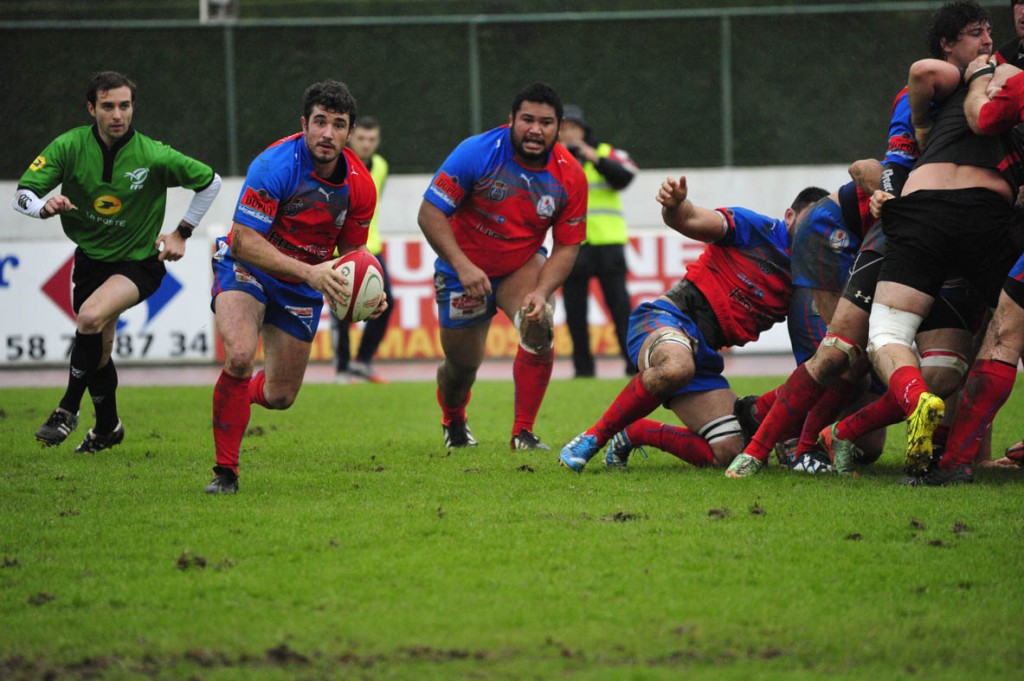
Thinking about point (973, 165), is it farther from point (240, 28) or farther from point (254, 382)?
point (240, 28)

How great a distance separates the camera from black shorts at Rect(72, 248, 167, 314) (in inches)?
335

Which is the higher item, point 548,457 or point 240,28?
point 240,28

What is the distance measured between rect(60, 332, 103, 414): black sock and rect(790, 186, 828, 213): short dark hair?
424cm

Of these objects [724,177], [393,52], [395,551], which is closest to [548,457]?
[395,551]

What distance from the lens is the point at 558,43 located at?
18.6 meters

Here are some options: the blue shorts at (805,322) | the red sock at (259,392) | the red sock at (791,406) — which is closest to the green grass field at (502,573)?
the red sock at (791,406)

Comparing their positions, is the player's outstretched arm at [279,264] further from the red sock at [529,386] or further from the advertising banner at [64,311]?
the advertising banner at [64,311]

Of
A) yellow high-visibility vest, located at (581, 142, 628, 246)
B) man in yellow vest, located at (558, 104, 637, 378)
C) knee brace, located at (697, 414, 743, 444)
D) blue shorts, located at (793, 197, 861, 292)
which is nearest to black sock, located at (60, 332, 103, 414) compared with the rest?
knee brace, located at (697, 414, 743, 444)

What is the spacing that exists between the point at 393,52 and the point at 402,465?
11824mm

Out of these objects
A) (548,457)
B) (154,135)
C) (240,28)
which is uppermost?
(240,28)

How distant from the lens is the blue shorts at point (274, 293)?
23.0 ft

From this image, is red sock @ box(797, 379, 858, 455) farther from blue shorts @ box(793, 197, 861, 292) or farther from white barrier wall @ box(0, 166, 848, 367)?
white barrier wall @ box(0, 166, 848, 367)

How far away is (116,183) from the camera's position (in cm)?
851

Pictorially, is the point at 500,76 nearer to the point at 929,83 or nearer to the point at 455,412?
the point at 455,412
